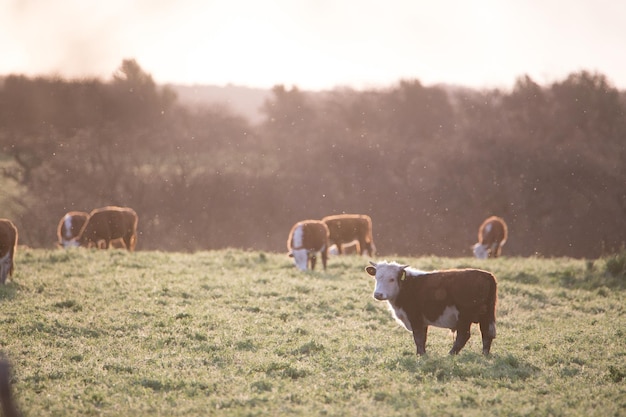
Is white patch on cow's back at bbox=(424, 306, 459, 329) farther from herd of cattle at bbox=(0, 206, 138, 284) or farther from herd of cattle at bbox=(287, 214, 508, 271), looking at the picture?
herd of cattle at bbox=(0, 206, 138, 284)

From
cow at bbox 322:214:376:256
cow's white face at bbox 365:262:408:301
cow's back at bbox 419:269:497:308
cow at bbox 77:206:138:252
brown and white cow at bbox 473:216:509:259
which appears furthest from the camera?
brown and white cow at bbox 473:216:509:259

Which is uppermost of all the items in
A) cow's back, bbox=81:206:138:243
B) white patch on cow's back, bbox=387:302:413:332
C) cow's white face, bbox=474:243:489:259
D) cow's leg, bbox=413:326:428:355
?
cow's back, bbox=81:206:138:243

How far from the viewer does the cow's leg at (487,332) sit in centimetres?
1145

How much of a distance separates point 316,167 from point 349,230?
20.5 meters

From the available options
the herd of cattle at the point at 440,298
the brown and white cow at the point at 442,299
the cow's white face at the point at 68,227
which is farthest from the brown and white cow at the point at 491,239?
the brown and white cow at the point at 442,299

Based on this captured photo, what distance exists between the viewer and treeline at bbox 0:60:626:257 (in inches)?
1574

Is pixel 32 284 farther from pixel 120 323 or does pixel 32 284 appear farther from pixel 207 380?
pixel 207 380

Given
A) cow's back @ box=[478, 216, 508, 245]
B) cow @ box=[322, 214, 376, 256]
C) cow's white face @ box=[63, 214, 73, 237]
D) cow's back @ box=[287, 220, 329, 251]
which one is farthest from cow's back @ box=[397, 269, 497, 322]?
cow's back @ box=[478, 216, 508, 245]

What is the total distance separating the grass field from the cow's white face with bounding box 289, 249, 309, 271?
1840 millimetres

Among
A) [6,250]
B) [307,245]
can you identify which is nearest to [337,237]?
[307,245]

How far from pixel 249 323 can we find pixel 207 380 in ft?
13.6

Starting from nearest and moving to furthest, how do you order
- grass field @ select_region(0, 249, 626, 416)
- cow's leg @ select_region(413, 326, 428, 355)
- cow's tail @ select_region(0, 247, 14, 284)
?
grass field @ select_region(0, 249, 626, 416), cow's leg @ select_region(413, 326, 428, 355), cow's tail @ select_region(0, 247, 14, 284)

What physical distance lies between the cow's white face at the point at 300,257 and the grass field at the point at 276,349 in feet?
6.04

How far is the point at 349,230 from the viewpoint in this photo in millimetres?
27953
